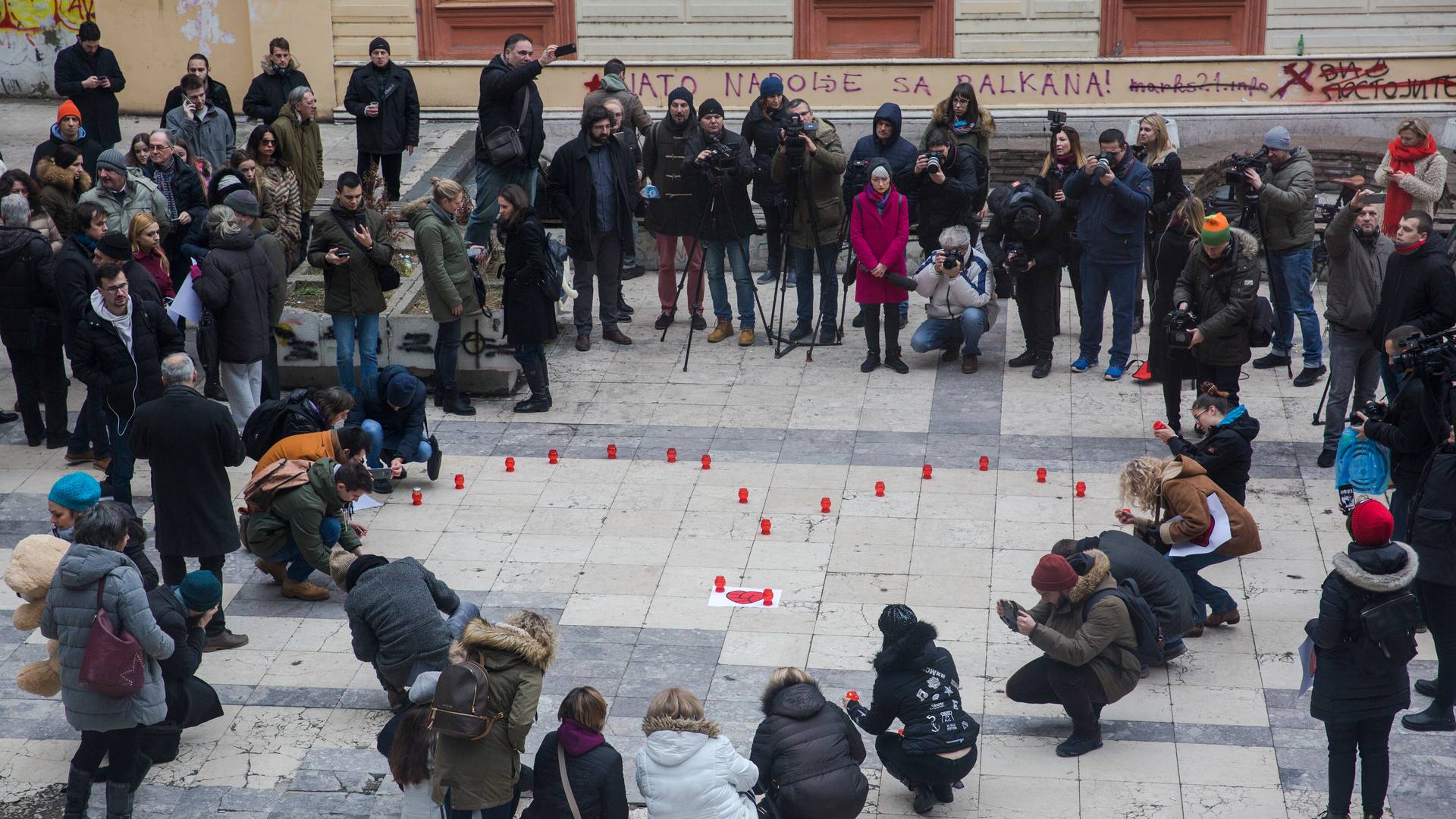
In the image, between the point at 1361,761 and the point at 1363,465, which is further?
the point at 1363,465

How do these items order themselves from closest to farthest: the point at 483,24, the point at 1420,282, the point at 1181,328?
the point at 1420,282 → the point at 1181,328 → the point at 483,24

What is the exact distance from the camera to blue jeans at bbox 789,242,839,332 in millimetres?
13898

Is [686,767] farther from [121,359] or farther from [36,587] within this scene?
[121,359]

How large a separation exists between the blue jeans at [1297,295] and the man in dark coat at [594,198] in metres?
5.57

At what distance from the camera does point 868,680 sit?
335 inches

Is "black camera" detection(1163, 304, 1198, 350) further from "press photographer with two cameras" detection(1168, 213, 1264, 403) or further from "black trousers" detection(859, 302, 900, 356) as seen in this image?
"black trousers" detection(859, 302, 900, 356)

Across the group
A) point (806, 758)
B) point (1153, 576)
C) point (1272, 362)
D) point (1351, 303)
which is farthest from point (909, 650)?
point (1272, 362)

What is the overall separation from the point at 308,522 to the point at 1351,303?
23.6 ft

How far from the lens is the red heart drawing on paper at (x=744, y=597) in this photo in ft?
31.1

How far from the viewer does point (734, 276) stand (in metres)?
14.2

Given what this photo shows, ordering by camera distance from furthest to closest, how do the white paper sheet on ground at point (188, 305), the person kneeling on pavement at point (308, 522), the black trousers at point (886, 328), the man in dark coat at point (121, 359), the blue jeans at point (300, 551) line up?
the black trousers at point (886, 328), the white paper sheet on ground at point (188, 305), the man in dark coat at point (121, 359), the blue jeans at point (300, 551), the person kneeling on pavement at point (308, 522)

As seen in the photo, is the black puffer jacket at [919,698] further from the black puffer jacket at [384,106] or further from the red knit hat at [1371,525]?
the black puffer jacket at [384,106]

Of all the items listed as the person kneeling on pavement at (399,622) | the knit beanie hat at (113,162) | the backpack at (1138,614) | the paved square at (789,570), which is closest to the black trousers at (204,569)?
the paved square at (789,570)

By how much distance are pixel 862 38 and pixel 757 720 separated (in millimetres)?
12928
